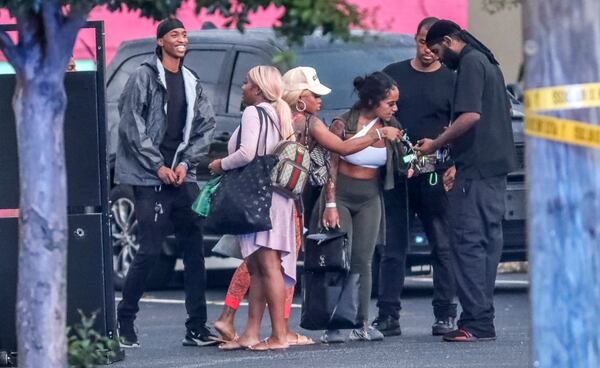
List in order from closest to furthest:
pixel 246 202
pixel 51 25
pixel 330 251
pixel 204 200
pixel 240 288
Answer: pixel 51 25
pixel 246 202
pixel 204 200
pixel 330 251
pixel 240 288

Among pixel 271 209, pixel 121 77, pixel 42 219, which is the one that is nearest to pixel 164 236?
pixel 271 209

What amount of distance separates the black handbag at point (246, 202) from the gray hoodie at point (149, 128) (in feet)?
1.87

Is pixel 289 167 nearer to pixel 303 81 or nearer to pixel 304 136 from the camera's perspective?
pixel 304 136

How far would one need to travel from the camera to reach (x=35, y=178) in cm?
587

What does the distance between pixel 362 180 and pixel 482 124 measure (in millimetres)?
795

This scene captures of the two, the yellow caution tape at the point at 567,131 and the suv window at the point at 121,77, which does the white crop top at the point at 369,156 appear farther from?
the yellow caution tape at the point at 567,131

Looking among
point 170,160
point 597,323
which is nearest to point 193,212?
point 170,160

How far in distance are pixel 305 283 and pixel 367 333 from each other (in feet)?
1.74

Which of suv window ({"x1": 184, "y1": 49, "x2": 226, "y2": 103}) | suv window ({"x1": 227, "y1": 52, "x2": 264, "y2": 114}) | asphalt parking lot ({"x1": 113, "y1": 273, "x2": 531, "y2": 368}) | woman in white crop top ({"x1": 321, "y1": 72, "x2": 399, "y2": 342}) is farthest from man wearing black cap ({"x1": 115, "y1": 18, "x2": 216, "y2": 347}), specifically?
suv window ({"x1": 184, "y1": 49, "x2": 226, "y2": 103})

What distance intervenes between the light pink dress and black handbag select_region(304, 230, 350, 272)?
7.2 inches

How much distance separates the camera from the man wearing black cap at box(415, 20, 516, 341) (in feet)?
30.8

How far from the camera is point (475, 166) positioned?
940 cm

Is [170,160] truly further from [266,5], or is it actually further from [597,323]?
[597,323]

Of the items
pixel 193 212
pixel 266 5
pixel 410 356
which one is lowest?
pixel 410 356
